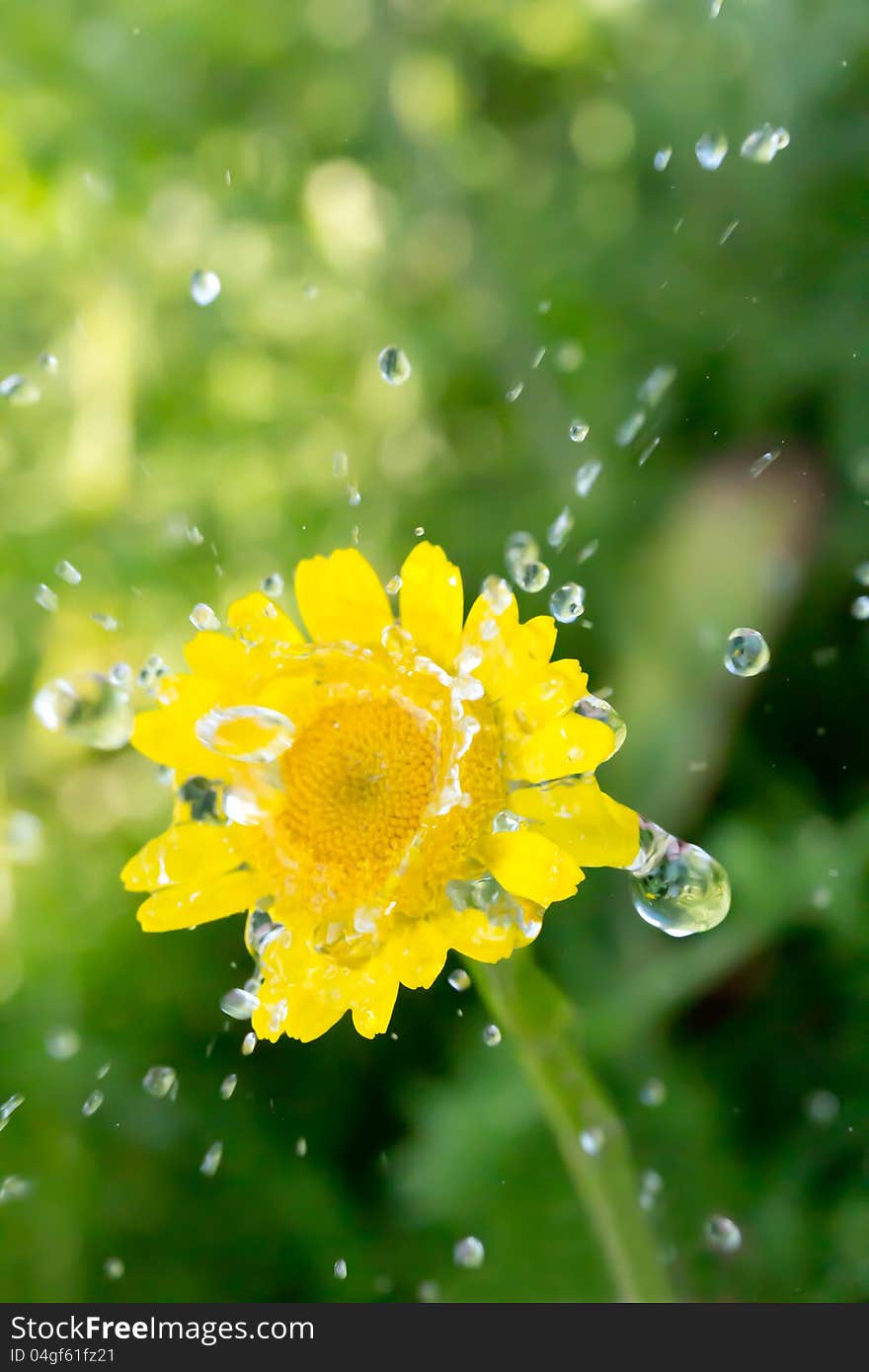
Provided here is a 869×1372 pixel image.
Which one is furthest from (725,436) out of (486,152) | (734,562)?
(486,152)

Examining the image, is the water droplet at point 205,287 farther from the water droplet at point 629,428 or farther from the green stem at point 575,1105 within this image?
the green stem at point 575,1105

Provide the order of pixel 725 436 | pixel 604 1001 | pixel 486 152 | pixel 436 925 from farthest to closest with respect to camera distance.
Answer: pixel 486 152
pixel 725 436
pixel 604 1001
pixel 436 925

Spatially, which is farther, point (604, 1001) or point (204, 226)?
point (204, 226)

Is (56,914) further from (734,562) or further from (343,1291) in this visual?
(734,562)

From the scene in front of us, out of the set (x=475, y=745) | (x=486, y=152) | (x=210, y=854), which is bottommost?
(x=210, y=854)

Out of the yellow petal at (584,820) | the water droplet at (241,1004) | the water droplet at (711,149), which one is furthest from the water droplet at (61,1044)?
the water droplet at (711,149)
